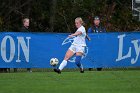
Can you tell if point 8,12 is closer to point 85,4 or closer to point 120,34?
point 85,4

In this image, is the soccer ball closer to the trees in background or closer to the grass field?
the grass field

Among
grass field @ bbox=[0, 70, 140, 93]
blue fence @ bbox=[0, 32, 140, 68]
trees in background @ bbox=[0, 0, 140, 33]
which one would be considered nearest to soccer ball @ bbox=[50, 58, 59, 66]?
blue fence @ bbox=[0, 32, 140, 68]

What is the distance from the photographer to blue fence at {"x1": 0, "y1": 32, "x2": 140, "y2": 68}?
19031 mm

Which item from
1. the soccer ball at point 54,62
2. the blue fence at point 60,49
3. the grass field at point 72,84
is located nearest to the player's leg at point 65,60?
the soccer ball at point 54,62

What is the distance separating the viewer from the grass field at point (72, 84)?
11.9 meters

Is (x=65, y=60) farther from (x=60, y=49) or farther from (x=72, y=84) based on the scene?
(x=72, y=84)

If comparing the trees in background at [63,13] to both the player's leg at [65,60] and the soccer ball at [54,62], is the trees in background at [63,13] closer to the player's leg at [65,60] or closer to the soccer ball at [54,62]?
the soccer ball at [54,62]

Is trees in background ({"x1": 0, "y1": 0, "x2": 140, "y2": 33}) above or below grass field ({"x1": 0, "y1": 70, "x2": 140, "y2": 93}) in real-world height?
above

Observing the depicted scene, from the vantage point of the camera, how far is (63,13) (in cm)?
3216

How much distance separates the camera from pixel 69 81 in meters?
13.9

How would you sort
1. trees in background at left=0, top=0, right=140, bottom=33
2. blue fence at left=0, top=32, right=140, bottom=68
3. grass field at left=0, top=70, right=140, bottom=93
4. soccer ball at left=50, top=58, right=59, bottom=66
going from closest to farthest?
1. grass field at left=0, top=70, right=140, bottom=93
2. soccer ball at left=50, top=58, right=59, bottom=66
3. blue fence at left=0, top=32, right=140, bottom=68
4. trees in background at left=0, top=0, right=140, bottom=33

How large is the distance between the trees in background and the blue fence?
8.81m

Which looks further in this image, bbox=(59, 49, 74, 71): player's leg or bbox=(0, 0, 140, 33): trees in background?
bbox=(0, 0, 140, 33): trees in background

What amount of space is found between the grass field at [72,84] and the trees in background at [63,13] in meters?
14.0
